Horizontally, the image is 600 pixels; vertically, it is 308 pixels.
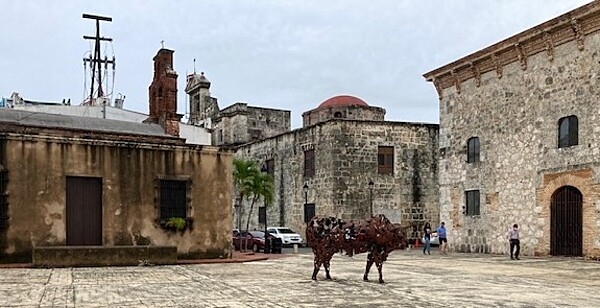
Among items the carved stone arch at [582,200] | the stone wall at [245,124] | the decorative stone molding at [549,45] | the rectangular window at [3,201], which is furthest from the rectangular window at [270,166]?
the rectangular window at [3,201]

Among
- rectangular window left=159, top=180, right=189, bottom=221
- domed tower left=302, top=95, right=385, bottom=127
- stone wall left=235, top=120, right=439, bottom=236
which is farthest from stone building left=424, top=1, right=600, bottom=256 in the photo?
domed tower left=302, top=95, right=385, bottom=127

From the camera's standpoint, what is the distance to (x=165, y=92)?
82.3 feet

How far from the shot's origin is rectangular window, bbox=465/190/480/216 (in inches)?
1043

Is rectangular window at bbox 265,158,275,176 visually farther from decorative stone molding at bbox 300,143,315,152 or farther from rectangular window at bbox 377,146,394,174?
rectangular window at bbox 377,146,394,174

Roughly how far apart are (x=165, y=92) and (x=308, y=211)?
14.7 meters

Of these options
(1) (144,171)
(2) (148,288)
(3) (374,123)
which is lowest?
(2) (148,288)

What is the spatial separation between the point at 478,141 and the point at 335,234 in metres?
13.6

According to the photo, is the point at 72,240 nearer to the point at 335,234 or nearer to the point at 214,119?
the point at 335,234

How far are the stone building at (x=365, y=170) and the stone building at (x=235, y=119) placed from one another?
1190 cm

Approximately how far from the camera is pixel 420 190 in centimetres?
3650

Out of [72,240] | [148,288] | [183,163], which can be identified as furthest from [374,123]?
[148,288]

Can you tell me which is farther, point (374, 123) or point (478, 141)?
point (374, 123)

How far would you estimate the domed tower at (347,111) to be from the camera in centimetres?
4472

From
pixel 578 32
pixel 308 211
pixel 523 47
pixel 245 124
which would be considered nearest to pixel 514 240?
pixel 523 47
